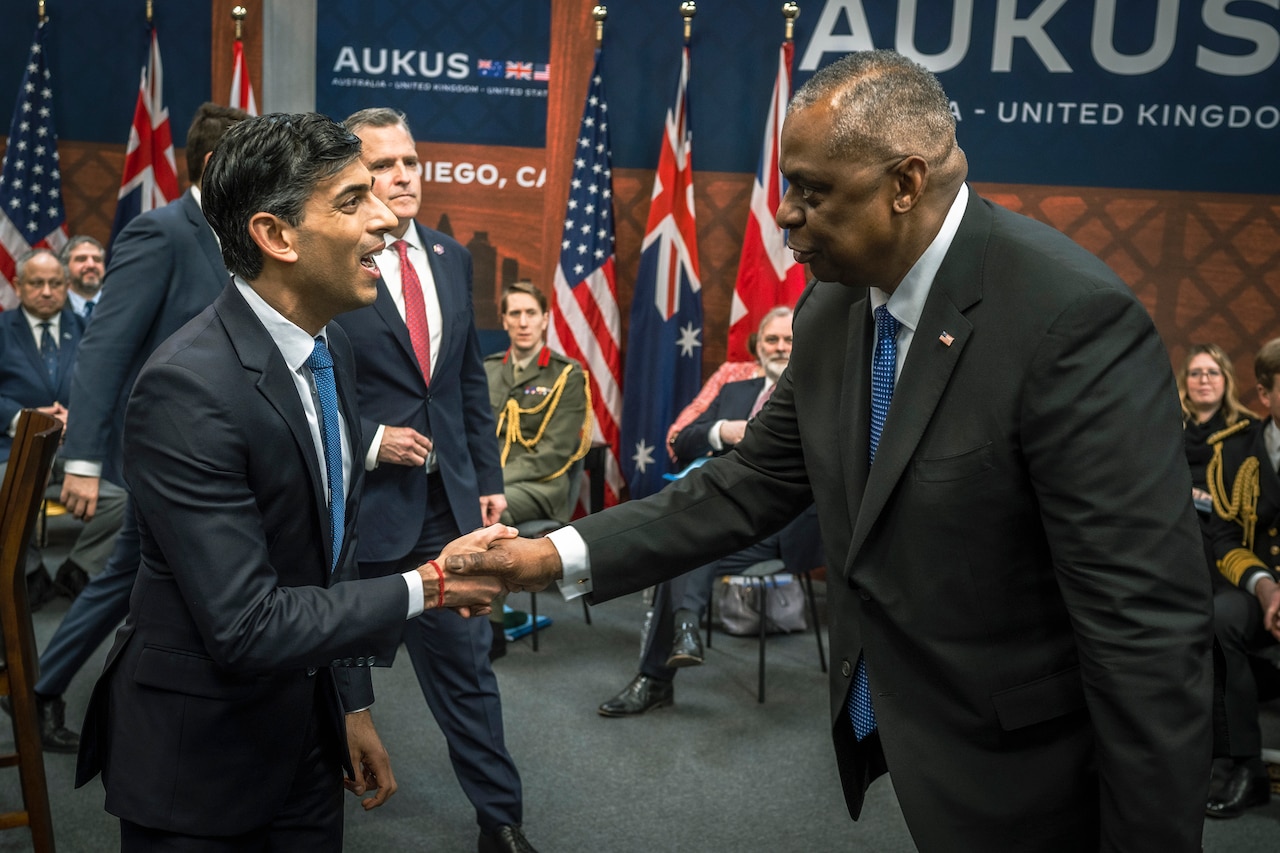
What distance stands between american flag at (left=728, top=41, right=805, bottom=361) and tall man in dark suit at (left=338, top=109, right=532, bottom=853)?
296 cm

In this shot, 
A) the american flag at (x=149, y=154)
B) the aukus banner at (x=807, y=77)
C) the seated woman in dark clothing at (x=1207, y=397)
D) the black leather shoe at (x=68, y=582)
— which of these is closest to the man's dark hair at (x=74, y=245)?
the american flag at (x=149, y=154)

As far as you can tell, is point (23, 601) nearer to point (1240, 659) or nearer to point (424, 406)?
point (424, 406)

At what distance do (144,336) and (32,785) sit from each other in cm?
118

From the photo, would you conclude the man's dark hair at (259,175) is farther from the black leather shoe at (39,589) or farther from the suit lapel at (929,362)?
the black leather shoe at (39,589)

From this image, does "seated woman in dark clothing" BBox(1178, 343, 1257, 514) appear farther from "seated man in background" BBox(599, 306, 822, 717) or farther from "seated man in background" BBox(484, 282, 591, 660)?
"seated man in background" BBox(484, 282, 591, 660)

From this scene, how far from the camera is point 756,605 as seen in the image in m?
5.07

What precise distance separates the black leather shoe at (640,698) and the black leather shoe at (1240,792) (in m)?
1.76

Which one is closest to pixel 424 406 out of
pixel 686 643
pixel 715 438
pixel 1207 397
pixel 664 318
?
pixel 686 643

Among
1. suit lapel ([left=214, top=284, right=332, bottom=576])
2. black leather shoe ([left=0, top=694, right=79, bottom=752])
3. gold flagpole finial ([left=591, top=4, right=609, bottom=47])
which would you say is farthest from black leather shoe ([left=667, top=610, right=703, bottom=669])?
gold flagpole finial ([left=591, top=4, right=609, bottom=47])

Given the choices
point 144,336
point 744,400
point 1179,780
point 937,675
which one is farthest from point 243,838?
point 744,400

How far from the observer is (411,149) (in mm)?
2938

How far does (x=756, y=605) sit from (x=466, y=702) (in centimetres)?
238

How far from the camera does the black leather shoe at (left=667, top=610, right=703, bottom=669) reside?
4.11 m

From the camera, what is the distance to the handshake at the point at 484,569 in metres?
1.80
